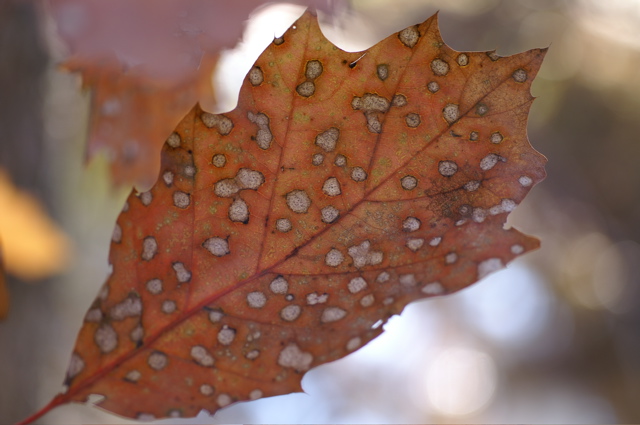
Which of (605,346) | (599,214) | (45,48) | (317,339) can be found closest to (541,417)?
(605,346)

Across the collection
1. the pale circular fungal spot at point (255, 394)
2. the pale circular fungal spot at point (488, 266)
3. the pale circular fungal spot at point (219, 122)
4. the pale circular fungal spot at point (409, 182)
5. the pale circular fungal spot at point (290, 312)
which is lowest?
the pale circular fungal spot at point (255, 394)

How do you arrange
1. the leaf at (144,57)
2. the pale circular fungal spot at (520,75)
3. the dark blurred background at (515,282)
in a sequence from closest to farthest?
the pale circular fungal spot at (520,75) < the leaf at (144,57) < the dark blurred background at (515,282)

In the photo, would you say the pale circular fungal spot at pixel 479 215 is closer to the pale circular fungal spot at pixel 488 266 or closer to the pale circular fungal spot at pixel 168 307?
the pale circular fungal spot at pixel 488 266

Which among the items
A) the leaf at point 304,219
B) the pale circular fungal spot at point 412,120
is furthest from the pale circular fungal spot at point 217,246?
the pale circular fungal spot at point 412,120

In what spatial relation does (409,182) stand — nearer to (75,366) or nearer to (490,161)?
(490,161)

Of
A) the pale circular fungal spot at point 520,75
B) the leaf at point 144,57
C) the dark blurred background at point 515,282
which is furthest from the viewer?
the dark blurred background at point 515,282

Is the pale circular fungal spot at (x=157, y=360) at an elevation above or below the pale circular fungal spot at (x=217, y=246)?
below
